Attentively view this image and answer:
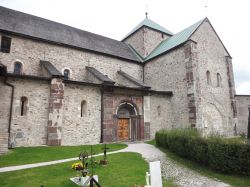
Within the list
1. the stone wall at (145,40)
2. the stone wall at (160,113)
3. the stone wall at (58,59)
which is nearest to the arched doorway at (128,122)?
the stone wall at (160,113)

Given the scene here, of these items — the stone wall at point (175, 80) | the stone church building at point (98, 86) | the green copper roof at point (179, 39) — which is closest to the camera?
the stone church building at point (98, 86)

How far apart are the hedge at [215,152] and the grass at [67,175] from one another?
7.95 ft

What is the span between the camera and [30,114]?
40.7 feet

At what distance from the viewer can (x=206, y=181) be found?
7.11 meters

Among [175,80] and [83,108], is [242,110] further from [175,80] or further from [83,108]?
[83,108]

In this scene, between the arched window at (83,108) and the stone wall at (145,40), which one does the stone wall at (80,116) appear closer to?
the arched window at (83,108)

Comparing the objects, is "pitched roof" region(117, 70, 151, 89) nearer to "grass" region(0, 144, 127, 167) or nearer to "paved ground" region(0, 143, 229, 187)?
"grass" region(0, 144, 127, 167)

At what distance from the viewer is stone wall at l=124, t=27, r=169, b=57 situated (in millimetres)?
25000

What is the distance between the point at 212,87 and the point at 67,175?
696 inches

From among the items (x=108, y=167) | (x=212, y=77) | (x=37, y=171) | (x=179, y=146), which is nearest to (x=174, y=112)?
(x=212, y=77)

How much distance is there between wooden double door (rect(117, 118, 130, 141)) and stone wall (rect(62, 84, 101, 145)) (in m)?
2.38

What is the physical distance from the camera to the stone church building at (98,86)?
491 inches

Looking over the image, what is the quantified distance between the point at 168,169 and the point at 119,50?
55.6 ft

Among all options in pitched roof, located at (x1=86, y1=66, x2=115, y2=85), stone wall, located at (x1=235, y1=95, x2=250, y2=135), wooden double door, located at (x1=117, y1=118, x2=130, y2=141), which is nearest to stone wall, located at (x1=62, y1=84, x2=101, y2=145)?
pitched roof, located at (x1=86, y1=66, x2=115, y2=85)
